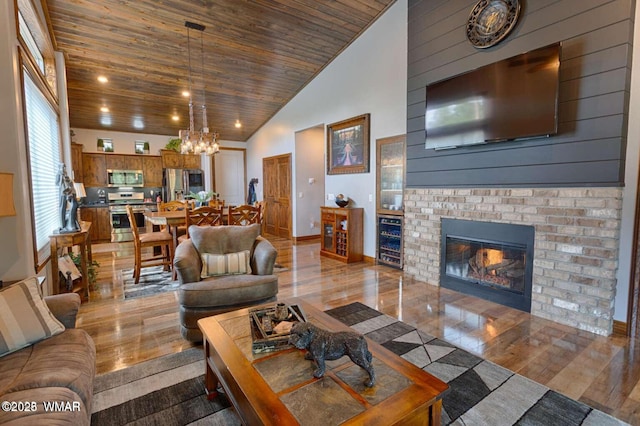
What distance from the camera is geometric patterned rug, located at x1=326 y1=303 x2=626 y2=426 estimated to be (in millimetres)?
1718

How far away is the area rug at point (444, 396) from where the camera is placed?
1726mm

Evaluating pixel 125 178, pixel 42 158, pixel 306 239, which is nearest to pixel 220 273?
pixel 42 158

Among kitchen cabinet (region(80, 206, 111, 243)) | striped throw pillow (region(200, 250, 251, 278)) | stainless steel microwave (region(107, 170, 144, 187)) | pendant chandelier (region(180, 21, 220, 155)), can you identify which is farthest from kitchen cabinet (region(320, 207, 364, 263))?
kitchen cabinet (region(80, 206, 111, 243))

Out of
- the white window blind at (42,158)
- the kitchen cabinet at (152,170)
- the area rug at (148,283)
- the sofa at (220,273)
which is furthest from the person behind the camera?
the kitchen cabinet at (152,170)

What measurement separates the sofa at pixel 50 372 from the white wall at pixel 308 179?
17.9 ft

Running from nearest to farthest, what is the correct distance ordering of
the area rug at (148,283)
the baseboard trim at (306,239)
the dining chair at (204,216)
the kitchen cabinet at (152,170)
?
the area rug at (148,283), the dining chair at (204,216), the baseboard trim at (306,239), the kitchen cabinet at (152,170)

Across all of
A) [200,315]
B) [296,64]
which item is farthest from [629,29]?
[296,64]

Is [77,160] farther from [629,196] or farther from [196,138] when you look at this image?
[629,196]

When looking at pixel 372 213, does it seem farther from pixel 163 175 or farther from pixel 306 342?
pixel 163 175

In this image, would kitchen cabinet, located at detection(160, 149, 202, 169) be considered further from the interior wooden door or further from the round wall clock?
the round wall clock

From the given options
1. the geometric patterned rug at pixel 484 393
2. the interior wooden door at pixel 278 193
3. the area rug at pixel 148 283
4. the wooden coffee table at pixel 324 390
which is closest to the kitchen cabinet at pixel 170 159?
the interior wooden door at pixel 278 193

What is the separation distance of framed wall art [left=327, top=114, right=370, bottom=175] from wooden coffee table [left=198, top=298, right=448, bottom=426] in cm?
412

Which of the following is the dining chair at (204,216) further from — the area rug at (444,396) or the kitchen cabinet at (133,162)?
the kitchen cabinet at (133,162)

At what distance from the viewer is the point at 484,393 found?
75.9 inches
